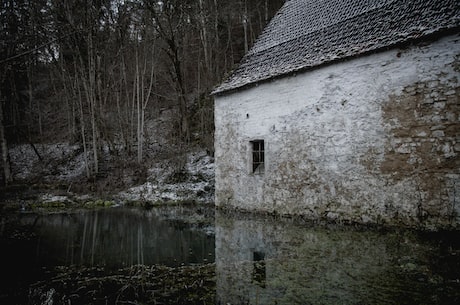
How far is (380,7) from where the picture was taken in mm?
8508

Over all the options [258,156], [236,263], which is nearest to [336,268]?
[236,263]

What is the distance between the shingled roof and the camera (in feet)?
22.7

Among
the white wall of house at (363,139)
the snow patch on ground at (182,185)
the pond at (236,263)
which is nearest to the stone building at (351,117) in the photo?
the white wall of house at (363,139)

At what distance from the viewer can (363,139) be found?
25.0ft

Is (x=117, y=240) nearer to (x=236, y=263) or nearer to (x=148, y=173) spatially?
(x=236, y=263)

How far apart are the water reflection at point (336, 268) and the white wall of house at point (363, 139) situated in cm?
83

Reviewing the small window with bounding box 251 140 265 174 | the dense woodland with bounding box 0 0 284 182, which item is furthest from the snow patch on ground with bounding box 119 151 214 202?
the small window with bounding box 251 140 265 174

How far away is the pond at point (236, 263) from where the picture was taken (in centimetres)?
385

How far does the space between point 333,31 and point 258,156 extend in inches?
175

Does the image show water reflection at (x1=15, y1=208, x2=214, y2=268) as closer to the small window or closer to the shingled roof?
the small window

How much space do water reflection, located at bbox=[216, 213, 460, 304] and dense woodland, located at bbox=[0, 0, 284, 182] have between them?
11.3 metres

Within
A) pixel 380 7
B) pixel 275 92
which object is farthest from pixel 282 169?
pixel 380 7

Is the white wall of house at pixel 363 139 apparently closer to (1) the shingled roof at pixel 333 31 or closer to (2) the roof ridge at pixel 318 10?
(1) the shingled roof at pixel 333 31

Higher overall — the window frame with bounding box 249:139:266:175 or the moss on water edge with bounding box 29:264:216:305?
the window frame with bounding box 249:139:266:175
